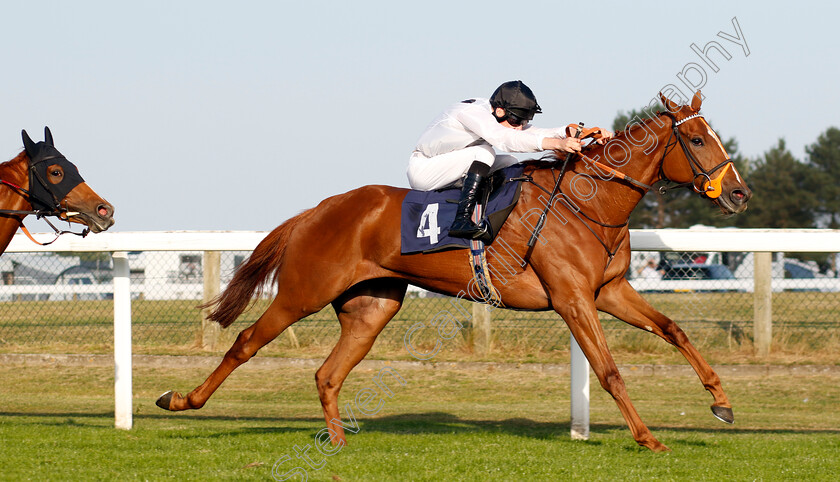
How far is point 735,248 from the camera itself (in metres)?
6.52

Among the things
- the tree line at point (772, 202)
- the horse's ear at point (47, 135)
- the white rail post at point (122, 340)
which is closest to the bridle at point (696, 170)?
the white rail post at point (122, 340)

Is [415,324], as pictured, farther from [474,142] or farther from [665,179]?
[665,179]

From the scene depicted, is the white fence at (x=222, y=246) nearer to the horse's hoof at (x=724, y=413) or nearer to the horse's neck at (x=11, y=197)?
the horse's neck at (x=11, y=197)

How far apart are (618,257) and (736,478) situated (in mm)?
1584

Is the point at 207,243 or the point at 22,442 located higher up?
the point at 207,243

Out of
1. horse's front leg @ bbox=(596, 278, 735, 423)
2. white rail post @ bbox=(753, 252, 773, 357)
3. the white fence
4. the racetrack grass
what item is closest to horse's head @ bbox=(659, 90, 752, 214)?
horse's front leg @ bbox=(596, 278, 735, 423)

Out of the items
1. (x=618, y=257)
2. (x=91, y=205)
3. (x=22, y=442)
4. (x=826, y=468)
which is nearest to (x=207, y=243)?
(x=91, y=205)

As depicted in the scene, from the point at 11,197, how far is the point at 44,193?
0.69 ft

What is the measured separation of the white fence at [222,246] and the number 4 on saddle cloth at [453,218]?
0.96m

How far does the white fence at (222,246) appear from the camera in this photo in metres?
5.68

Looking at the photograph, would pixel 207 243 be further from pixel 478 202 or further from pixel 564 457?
pixel 564 457

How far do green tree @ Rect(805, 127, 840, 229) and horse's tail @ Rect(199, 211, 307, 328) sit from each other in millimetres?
52594

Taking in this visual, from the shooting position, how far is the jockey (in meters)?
5.10

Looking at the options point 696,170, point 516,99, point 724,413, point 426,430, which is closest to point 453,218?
point 516,99
